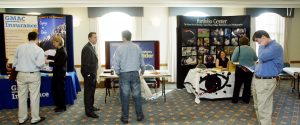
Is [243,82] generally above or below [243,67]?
below

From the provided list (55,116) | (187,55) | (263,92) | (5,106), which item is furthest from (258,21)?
(5,106)

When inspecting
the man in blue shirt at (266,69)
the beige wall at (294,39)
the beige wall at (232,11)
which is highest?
the beige wall at (232,11)

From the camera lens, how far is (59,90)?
5.74m

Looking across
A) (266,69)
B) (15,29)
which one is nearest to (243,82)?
(266,69)

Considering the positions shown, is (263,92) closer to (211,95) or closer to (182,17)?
(211,95)

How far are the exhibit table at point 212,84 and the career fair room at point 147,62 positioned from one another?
0.07 ft

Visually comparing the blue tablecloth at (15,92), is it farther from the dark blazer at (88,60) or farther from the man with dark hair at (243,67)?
the man with dark hair at (243,67)

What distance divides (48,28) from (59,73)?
1.26 m

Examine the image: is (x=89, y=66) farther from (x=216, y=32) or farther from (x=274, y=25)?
(x=274, y=25)

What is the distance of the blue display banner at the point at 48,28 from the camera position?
20.7 feet

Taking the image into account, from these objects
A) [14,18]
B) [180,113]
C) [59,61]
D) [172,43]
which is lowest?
[180,113]

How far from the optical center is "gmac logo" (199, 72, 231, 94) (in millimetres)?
6492

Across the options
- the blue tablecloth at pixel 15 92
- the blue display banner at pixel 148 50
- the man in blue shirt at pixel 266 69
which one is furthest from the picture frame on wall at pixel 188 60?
the man in blue shirt at pixel 266 69

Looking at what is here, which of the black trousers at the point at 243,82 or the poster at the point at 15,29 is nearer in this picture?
the poster at the point at 15,29
